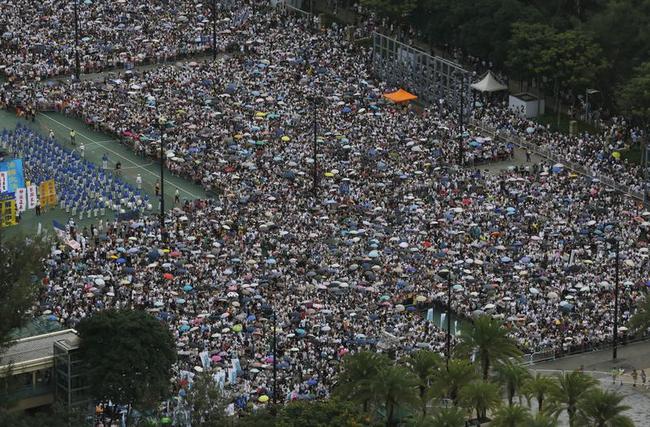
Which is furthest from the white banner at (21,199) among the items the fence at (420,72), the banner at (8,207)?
the fence at (420,72)

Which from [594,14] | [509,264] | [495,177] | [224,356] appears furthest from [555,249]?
[594,14]

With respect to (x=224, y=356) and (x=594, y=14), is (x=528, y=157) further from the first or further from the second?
(x=224, y=356)

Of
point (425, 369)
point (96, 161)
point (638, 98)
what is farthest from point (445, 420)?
point (96, 161)

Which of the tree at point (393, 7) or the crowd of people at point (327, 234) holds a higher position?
the tree at point (393, 7)

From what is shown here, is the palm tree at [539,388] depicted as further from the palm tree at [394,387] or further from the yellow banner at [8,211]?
the yellow banner at [8,211]

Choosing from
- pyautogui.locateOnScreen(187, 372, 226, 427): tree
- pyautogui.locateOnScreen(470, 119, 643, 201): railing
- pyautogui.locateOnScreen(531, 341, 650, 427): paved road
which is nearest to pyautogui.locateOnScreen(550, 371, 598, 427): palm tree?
pyautogui.locateOnScreen(531, 341, 650, 427): paved road
